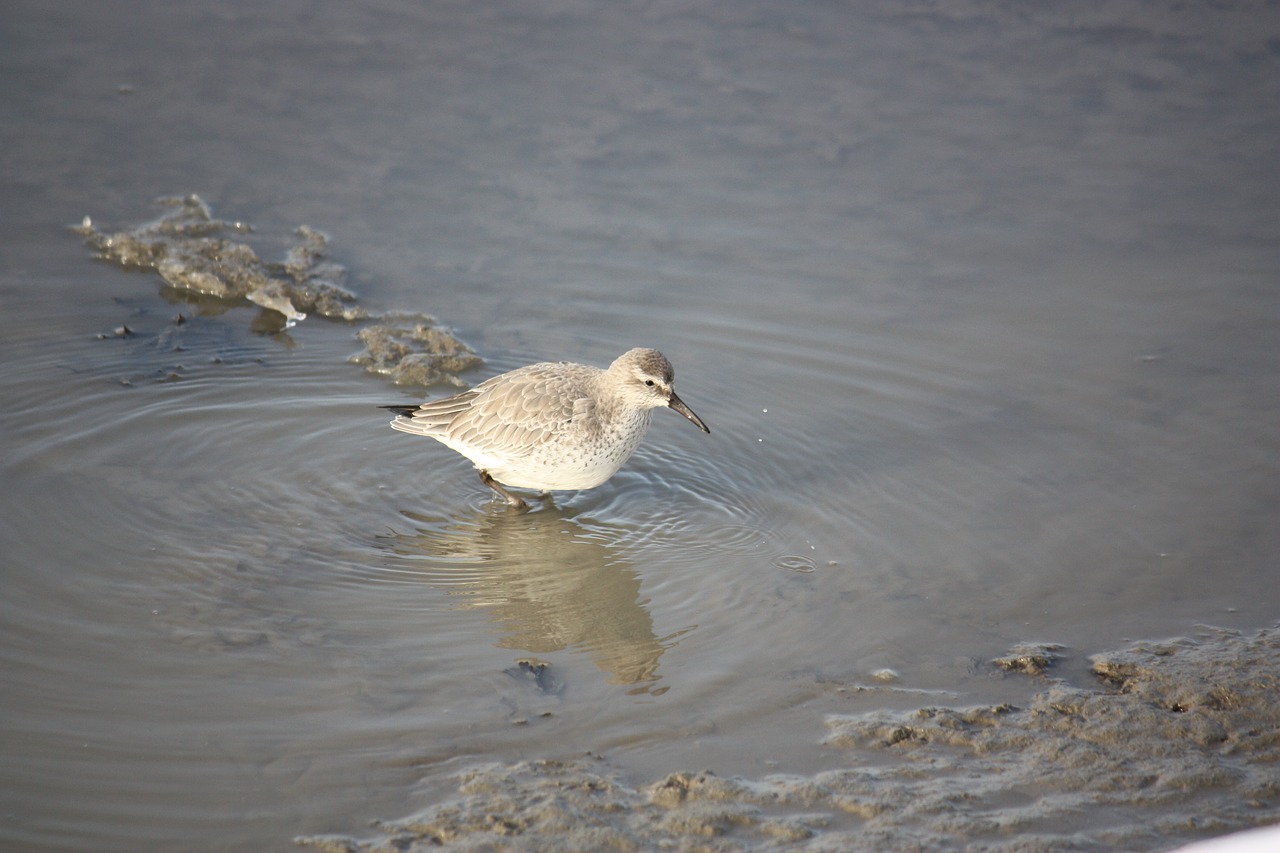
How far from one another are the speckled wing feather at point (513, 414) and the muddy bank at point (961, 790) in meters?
2.53

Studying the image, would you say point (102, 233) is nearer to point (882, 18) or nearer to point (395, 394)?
point (395, 394)

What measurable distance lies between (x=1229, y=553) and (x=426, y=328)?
5.35 meters

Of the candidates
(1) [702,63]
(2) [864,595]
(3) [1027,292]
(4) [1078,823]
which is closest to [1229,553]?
(2) [864,595]

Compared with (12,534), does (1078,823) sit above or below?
below

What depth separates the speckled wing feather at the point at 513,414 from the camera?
6996 millimetres

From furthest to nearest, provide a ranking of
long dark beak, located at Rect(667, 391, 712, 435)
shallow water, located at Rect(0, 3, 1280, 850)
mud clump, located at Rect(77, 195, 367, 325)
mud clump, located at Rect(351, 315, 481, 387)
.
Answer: mud clump, located at Rect(77, 195, 367, 325)
mud clump, located at Rect(351, 315, 481, 387)
long dark beak, located at Rect(667, 391, 712, 435)
shallow water, located at Rect(0, 3, 1280, 850)

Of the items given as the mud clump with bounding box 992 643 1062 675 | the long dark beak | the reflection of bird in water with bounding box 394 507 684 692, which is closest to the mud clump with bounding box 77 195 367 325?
the reflection of bird in water with bounding box 394 507 684 692

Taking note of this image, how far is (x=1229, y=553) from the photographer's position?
6.48m

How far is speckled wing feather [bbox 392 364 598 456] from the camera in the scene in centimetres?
700

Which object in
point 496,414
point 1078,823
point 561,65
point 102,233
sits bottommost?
point 1078,823

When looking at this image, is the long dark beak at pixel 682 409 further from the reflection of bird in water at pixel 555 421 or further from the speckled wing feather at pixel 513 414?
the speckled wing feather at pixel 513 414

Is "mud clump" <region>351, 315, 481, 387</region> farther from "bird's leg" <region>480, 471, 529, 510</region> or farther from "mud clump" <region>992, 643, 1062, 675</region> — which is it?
"mud clump" <region>992, 643, 1062, 675</region>

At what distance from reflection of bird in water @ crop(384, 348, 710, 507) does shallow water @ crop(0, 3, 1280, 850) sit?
1.03 ft

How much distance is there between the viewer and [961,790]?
4617 mm
